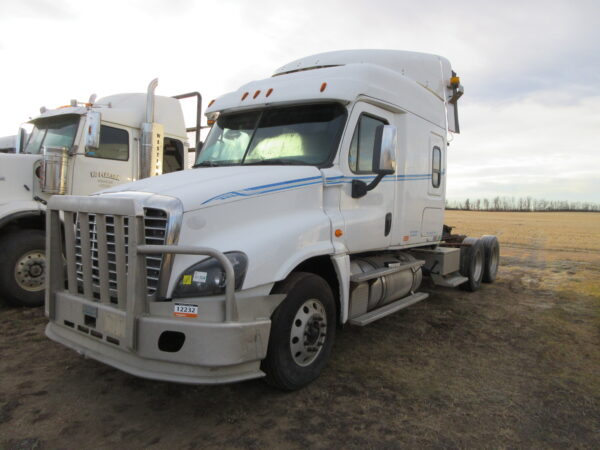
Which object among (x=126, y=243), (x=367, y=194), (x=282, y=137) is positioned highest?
(x=282, y=137)

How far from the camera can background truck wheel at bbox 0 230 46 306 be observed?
5738 mm

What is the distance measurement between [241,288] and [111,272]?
107cm

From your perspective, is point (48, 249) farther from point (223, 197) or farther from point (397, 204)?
point (397, 204)

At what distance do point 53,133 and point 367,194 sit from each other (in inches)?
206

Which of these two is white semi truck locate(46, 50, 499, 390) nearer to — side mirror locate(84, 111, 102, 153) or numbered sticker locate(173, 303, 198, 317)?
numbered sticker locate(173, 303, 198, 317)

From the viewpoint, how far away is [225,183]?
140 inches

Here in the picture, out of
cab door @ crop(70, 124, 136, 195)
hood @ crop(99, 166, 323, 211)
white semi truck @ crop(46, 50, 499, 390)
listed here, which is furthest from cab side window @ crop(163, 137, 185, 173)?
hood @ crop(99, 166, 323, 211)

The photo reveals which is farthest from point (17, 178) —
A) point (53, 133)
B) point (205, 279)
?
point (205, 279)

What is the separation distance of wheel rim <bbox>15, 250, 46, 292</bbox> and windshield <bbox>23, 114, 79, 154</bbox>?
1708mm

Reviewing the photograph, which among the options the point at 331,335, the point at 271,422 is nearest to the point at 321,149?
the point at 331,335

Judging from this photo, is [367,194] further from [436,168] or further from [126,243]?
[126,243]

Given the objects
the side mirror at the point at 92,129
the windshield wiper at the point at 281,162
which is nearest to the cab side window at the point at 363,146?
the windshield wiper at the point at 281,162

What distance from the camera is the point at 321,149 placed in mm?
4242

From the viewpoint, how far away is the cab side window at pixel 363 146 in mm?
4375
